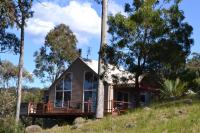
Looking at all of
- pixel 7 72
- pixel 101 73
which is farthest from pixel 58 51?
pixel 101 73

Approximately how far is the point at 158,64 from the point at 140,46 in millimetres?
1537

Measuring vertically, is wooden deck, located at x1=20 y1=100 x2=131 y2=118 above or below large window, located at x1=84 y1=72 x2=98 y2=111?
below

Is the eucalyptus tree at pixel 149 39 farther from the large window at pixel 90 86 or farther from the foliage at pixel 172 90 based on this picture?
the large window at pixel 90 86

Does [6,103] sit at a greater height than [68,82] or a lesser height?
lesser

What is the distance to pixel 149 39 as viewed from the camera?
90.1 ft

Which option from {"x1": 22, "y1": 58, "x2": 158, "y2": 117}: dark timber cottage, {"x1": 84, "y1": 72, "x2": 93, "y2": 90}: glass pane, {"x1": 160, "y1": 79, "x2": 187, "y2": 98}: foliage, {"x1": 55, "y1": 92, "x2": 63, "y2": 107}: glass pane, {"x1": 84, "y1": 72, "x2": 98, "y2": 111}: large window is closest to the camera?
{"x1": 160, "y1": 79, "x2": 187, "y2": 98}: foliage

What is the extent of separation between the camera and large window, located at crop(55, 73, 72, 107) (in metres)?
42.7

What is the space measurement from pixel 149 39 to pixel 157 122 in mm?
13674

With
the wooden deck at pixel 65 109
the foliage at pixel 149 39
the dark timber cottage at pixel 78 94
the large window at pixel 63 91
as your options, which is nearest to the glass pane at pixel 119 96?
the dark timber cottage at pixel 78 94

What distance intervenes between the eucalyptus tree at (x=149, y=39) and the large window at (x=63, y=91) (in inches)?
618

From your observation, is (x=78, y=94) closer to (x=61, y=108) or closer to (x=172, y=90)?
(x=61, y=108)

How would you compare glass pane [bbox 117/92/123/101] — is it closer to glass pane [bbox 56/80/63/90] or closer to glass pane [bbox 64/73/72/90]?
glass pane [bbox 64/73/72/90]

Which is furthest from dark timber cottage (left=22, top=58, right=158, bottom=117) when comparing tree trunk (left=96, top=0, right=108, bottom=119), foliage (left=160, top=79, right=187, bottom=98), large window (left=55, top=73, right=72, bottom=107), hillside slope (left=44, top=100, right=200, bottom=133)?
hillside slope (left=44, top=100, right=200, bottom=133)

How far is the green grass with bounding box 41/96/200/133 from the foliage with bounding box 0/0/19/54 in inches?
576
